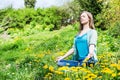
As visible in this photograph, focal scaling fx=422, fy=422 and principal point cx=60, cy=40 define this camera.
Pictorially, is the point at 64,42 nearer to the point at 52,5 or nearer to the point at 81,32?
the point at 81,32

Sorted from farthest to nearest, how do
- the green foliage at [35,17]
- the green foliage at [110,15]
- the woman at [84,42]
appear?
the green foliage at [35,17]
the green foliage at [110,15]
the woman at [84,42]

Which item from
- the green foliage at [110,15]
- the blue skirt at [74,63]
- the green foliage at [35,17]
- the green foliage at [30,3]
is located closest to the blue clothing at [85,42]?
the blue skirt at [74,63]

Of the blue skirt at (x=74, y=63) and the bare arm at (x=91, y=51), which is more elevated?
the bare arm at (x=91, y=51)

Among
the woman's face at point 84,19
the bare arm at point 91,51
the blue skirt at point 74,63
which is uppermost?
the woman's face at point 84,19

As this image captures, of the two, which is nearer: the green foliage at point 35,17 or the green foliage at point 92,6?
the green foliage at point 92,6

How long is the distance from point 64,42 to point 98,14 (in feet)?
17.2

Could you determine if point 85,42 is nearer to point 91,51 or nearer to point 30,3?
point 91,51

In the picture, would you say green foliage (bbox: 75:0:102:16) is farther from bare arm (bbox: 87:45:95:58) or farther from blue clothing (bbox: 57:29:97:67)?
bare arm (bbox: 87:45:95:58)

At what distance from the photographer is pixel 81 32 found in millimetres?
7066

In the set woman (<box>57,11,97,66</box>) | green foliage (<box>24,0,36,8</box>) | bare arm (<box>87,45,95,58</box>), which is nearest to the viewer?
bare arm (<box>87,45,95,58</box>)

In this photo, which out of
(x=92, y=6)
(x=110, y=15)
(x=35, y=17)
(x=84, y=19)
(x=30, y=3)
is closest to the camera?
(x=84, y=19)

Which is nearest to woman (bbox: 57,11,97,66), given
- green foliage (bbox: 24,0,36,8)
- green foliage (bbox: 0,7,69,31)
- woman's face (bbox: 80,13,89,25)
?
woman's face (bbox: 80,13,89,25)

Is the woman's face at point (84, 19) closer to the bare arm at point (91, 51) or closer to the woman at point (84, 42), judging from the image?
the woman at point (84, 42)

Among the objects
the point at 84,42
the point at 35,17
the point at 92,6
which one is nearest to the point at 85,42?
the point at 84,42
